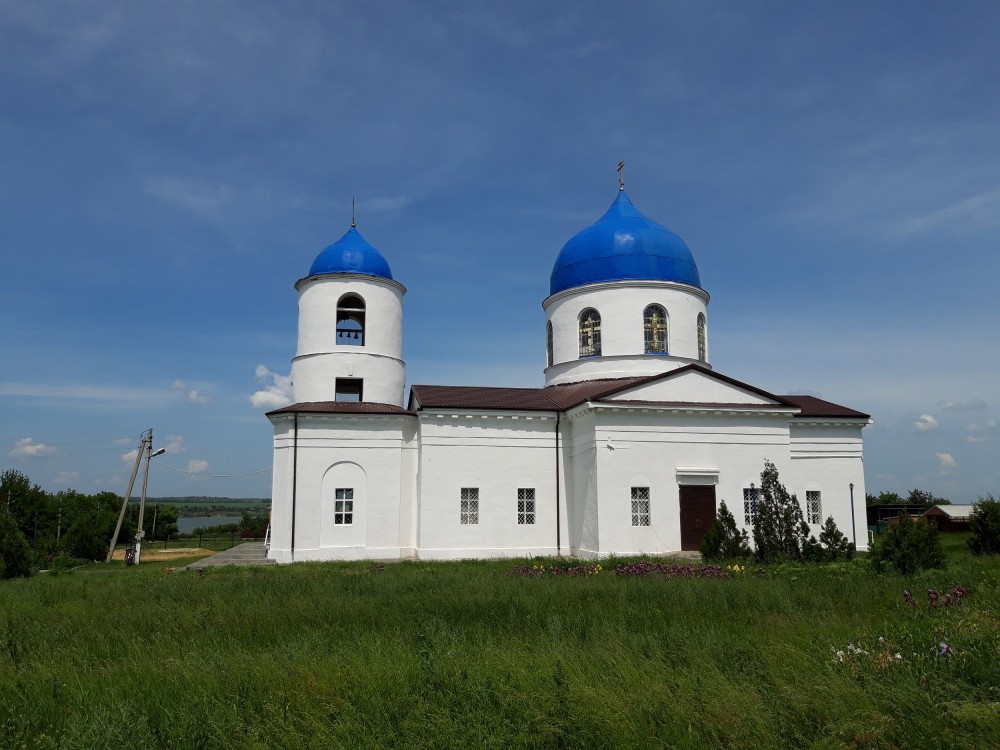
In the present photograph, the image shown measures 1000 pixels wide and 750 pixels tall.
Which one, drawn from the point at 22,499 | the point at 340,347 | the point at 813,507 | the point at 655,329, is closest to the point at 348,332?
the point at 340,347

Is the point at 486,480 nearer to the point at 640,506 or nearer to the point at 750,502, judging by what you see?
the point at 640,506

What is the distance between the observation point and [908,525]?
14188mm

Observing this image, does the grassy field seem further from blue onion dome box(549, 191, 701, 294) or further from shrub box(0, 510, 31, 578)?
blue onion dome box(549, 191, 701, 294)

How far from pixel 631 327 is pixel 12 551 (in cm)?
1941

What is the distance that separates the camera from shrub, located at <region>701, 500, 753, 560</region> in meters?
16.7

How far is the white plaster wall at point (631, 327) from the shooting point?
24.6 metres

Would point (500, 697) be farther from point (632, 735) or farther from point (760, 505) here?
point (760, 505)

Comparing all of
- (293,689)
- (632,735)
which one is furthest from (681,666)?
(293,689)

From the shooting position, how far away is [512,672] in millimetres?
6086

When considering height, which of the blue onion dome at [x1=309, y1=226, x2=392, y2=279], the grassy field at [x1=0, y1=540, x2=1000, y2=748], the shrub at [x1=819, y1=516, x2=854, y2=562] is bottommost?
the grassy field at [x1=0, y1=540, x2=1000, y2=748]

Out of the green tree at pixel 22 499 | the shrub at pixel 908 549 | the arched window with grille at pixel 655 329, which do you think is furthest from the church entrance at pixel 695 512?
the green tree at pixel 22 499

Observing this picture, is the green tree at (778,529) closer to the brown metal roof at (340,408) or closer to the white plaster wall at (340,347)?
the brown metal roof at (340,408)

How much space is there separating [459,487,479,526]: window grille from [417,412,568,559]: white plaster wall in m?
0.13

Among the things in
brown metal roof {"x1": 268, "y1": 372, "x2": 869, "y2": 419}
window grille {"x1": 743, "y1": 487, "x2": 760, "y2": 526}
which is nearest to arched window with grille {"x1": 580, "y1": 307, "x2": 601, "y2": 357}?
brown metal roof {"x1": 268, "y1": 372, "x2": 869, "y2": 419}
